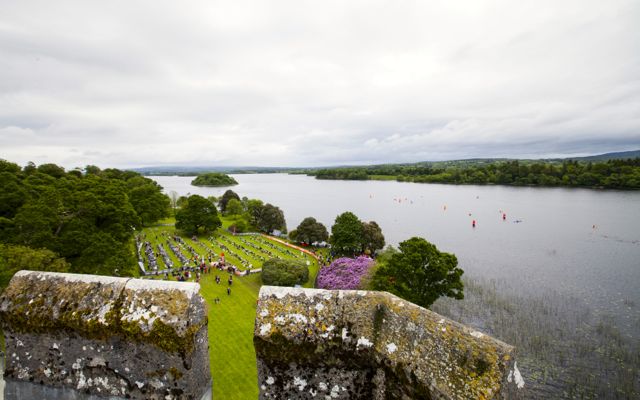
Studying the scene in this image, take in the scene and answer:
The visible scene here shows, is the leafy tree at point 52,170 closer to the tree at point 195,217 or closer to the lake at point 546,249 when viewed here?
→ the tree at point 195,217

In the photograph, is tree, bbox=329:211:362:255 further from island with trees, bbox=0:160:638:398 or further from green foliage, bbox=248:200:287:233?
green foliage, bbox=248:200:287:233

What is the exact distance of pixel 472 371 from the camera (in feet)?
8.93

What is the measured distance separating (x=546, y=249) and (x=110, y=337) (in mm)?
59878

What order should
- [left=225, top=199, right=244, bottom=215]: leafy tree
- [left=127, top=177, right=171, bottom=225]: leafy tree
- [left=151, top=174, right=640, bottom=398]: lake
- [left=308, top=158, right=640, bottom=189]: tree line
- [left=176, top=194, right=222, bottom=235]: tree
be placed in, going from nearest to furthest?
[left=151, top=174, right=640, bottom=398]: lake < [left=176, top=194, right=222, bottom=235]: tree < [left=127, top=177, right=171, bottom=225]: leafy tree < [left=225, top=199, right=244, bottom=215]: leafy tree < [left=308, top=158, right=640, bottom=189]: tree line

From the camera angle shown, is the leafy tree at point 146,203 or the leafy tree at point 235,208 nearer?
the leafy tree at point 146,203

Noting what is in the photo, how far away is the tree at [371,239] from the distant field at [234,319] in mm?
8169

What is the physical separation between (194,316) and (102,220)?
26257 mm

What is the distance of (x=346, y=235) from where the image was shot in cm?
4184

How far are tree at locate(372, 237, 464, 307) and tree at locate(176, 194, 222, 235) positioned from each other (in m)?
37.3

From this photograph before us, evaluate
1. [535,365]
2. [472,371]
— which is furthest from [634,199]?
[472,371]

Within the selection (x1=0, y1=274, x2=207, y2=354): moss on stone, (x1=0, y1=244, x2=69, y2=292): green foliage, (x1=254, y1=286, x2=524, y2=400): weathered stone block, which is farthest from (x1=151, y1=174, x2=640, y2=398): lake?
(x1=0, y1=244, x2=69, y2=292): green foliage

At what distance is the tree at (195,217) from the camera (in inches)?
2041

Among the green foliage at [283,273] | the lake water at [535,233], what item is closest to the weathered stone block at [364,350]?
the green foliage at [283,273]

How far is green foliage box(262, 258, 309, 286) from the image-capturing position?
2959cm
